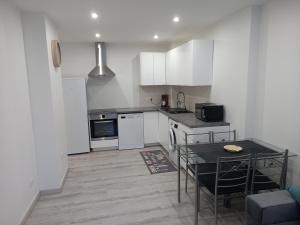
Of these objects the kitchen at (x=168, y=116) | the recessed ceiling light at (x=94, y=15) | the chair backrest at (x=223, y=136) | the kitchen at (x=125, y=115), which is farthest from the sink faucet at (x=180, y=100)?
the recessed ceiling light at (x=94, y=15)

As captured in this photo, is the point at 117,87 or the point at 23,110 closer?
the point at 23,110

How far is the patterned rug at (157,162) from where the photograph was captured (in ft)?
12.3

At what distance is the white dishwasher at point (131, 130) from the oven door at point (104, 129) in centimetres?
13

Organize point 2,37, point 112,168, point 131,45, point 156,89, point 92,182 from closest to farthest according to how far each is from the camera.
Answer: point 2,37, point 92,182, point 112,168, point 131,45, point 156,89

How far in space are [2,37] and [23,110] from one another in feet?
2.78

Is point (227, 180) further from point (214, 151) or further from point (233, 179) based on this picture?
point (214, 151)

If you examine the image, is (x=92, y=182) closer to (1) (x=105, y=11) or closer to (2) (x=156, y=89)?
(1) (x=105, y=11)

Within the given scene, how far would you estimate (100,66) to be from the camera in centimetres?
486

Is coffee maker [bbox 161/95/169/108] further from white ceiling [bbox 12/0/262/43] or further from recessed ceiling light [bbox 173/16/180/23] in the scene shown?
recessed ceiling light [bbox 173/16/180/23]

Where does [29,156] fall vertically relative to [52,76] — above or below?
below

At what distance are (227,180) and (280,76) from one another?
1.31m

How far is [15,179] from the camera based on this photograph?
221 cm

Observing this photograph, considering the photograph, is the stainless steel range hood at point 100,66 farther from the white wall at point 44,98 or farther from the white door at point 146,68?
the white wall at point 44,98

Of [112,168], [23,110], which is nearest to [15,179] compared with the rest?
[23,110]
